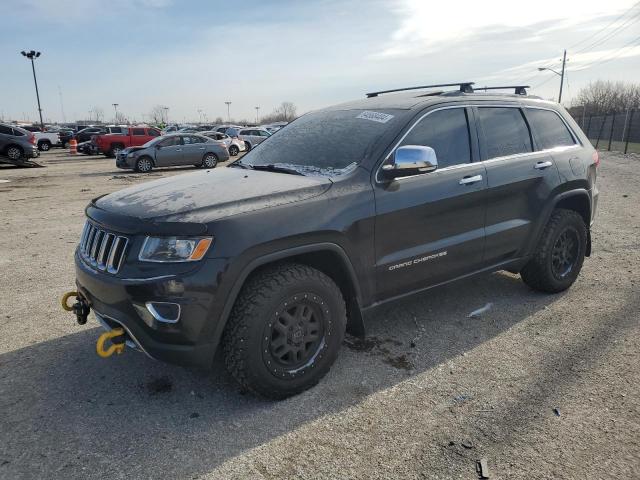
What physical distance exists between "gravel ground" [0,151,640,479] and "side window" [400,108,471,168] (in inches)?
41.1

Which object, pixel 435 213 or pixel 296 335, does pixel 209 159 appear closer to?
pixel 435 213

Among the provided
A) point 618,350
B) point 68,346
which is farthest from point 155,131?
point 618,350

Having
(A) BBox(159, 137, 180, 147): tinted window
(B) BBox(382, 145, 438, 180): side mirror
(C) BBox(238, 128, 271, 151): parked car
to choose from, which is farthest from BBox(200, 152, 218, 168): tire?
(B) BBox(382, 145, 438, 180): side mirror

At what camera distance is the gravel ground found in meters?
2.48

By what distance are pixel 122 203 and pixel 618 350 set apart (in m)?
3.58

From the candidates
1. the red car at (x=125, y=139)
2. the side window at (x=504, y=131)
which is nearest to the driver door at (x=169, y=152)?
the red car at (x=125, y=139)

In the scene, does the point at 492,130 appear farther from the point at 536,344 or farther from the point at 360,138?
the point at 536,344

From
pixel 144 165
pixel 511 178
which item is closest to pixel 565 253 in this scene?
pixel 511 178

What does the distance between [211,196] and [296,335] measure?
976 millimetres

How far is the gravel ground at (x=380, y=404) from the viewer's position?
248cm

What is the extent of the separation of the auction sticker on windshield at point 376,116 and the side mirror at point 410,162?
0.42 meters

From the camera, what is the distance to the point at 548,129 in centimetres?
458

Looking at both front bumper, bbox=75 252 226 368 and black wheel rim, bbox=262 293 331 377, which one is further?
black wheel rim, bbox=262 293 331 377

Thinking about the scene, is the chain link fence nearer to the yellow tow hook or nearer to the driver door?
the driver door
